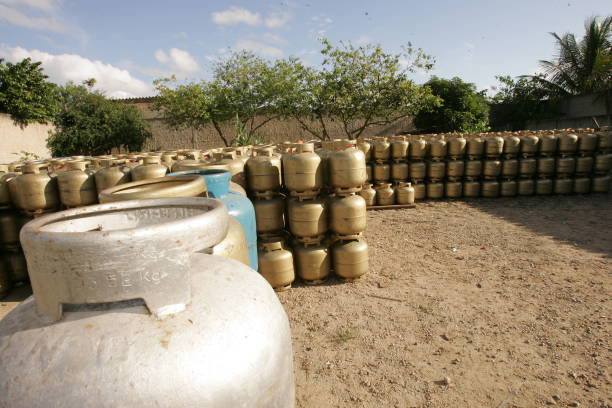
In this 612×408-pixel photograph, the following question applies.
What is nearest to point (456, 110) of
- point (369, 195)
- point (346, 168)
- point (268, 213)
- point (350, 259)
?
point (369, 195)

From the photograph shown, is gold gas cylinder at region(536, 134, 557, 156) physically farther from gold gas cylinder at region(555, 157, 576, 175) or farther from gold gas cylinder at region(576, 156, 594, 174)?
gold gas cylinder at region(576, 156, 594, 174)

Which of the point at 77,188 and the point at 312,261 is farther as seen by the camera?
the point at 312,261

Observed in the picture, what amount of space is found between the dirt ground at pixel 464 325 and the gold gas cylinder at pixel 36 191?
4.11 ft

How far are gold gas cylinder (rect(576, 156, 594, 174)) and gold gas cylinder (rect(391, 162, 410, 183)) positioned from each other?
4.31 meters

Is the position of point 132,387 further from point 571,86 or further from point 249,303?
point 571,86

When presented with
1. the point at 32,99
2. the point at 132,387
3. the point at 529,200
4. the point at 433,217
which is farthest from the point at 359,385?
the point at 32,99

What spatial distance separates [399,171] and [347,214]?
4.84 metres

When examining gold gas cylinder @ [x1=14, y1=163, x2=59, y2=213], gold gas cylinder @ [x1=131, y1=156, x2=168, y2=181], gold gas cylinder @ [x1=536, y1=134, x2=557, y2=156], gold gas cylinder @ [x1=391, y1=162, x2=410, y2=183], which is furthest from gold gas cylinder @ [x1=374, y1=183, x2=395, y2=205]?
gold gas cylinder @ [x1=14, y1=163, x2=59, y2=213]

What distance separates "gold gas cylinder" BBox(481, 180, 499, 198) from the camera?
8.95 meters

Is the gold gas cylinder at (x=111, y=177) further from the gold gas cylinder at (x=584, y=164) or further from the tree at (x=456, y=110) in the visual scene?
the tree at (x=456, y=110)

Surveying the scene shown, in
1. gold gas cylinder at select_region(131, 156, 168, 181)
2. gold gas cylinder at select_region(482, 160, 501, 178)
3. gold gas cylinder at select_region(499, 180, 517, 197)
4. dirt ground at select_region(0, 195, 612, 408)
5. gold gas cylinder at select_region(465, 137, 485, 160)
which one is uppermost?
gold gas cylinder at select_region(131, 156, 168, 181)

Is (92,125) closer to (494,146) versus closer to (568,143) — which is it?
(494,146)

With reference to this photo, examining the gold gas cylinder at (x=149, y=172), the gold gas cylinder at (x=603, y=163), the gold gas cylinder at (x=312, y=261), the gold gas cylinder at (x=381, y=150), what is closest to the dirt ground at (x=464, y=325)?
the gold gas cylinder at (x=312, y=261)

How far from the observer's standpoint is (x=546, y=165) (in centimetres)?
887
